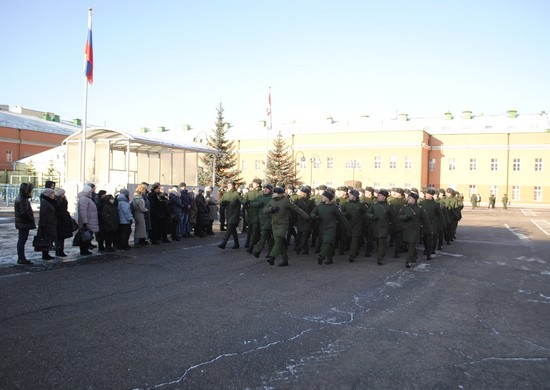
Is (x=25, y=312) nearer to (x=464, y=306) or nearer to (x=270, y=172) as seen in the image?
(x=464, y=306)

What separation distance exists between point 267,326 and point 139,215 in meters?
8.11

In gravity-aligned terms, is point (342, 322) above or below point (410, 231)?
below

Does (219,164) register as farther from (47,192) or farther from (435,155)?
(435,155)

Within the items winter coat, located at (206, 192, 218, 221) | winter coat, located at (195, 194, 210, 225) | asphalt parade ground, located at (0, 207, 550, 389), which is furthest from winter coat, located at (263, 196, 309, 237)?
winter coat, located at (206, 192, 218, 221)

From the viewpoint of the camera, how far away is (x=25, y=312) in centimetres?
666

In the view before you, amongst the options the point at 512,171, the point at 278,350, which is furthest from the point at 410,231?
the point at 512,171

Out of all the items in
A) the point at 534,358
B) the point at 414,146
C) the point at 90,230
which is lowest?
the point at 534,358

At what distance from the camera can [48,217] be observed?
10.5m

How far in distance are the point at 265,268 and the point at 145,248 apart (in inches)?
173

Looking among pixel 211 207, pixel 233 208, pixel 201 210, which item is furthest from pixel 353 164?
pixel 233 208

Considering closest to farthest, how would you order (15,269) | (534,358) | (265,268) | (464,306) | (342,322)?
(534,358) → (342,322) → (464,306) → (15,269) → (265,268)

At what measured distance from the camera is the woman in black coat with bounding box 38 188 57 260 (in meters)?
10.5

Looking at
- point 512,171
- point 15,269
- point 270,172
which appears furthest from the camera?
point 512,171

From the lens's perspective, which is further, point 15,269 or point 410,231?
point 410,231
